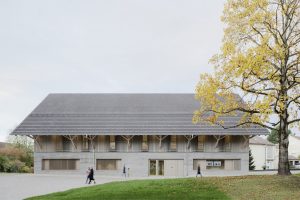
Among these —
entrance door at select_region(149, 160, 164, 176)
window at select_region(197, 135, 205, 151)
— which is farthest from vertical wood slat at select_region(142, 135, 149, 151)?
window at select_region(197, 135, 205, 151)

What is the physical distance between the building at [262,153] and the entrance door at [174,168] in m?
31.4

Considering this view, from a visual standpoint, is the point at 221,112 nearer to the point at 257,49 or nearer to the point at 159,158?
the point at 257,49

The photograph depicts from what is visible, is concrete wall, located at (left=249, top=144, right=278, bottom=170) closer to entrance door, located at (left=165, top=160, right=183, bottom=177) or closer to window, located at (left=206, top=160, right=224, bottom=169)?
window, located at (left=206, top=160, right=224, bottom=169)

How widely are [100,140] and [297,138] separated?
203 feet

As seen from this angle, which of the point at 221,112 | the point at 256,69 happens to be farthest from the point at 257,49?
the point at 221,112

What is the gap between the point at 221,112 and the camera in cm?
A: 2570

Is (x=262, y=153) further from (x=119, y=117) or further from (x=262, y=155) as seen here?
(x=119, y=117)

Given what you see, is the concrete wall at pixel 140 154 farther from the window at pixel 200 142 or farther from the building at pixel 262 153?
the building at pixel 262 153

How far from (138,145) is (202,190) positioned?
25.3m

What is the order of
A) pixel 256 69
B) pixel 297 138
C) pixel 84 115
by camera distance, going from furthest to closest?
1. pixel 297 138
2. pixel 84 115
3. pixel 256 69

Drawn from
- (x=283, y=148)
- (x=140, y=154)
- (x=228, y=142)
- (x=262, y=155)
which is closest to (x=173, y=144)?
(x=140, y=154)

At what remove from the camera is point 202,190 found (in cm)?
2388

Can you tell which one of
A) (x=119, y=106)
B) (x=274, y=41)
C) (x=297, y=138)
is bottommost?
(x=297, y=138)

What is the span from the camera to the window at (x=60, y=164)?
48906 mm
